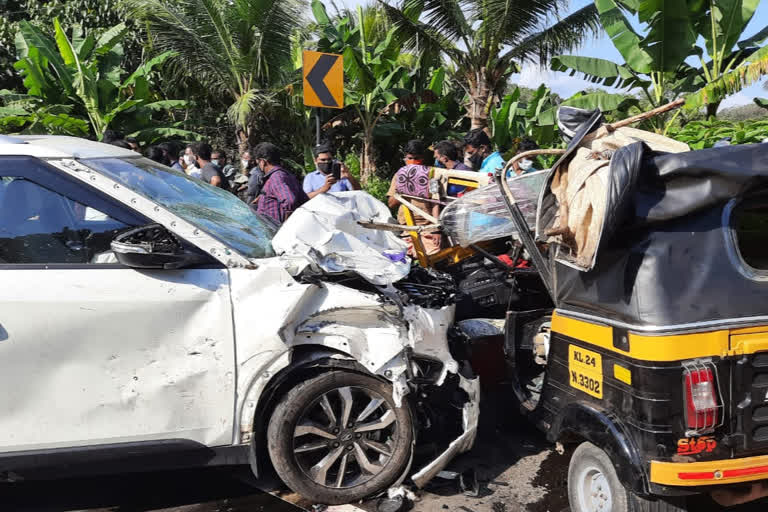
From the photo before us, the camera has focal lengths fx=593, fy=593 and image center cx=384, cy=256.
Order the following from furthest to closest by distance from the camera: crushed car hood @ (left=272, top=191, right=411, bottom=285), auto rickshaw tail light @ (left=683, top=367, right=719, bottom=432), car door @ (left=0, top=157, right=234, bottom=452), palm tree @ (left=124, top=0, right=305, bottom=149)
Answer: palm tree @ (left=124, top=0, right=305, bottom=149)
crushed car hood @ (left=272, top=191, right=411, bottom=285)
car door @ (left=0, top=157, right=234, bottom=452)
auto rickshaw tail light @ (left=683, top=367, right=719, bottom=432)

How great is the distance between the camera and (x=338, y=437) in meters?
3.43

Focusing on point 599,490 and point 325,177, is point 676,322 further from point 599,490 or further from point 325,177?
point 325,177

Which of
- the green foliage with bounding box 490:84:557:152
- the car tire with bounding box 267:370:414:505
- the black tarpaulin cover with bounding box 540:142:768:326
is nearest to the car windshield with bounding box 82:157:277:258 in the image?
the car tire with bounding box 267:370:414:505

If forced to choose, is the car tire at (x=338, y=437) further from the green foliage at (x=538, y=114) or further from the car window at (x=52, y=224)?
the green foliage at (x=538, y=114)

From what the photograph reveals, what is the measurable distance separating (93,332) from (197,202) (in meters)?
1.08

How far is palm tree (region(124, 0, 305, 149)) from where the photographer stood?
41.4ft

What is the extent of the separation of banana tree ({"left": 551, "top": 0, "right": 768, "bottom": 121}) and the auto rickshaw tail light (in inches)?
327

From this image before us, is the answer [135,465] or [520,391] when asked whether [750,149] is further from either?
[135,465]

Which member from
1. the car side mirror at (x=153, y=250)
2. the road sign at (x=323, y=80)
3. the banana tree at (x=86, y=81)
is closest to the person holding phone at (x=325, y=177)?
the road sign at (x=323, y=80)

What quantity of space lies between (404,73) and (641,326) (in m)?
12.4

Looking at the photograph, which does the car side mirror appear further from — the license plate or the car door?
the license plate

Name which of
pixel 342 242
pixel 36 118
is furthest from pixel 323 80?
pixel 36 118

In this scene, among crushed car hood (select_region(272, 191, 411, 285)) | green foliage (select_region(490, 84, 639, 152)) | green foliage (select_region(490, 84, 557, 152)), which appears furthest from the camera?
green foliage (select_region(490, 84, 557, 152))

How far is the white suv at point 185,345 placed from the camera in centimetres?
301
